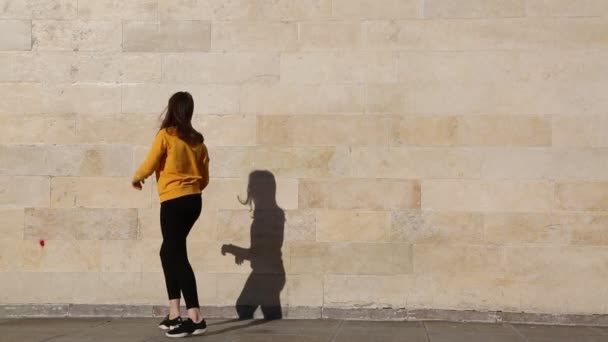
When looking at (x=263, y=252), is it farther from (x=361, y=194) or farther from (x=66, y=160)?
(x=66, y=160)

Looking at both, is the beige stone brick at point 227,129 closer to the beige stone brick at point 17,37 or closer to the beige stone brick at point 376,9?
the beige stone brick at point 376,9

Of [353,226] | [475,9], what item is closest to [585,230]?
[353,226]

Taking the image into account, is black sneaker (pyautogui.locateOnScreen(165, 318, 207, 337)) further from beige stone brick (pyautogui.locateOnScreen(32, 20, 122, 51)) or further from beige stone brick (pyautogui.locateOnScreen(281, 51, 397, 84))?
beige stone brick (pyautogui.locateOnScreen(32, 20, 122, 51))

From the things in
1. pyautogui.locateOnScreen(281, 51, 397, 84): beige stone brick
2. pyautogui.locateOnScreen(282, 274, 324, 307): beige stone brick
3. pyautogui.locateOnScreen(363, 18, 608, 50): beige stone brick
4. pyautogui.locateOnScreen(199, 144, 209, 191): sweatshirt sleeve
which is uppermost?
pyautogui.locateOnScreen(363, 18, 608, 50): beige stone brick

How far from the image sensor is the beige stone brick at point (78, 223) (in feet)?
23.2

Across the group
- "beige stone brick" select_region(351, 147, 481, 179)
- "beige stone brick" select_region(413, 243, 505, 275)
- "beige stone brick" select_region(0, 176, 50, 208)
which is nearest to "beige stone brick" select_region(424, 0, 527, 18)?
"beige stone brick" select_region(351, 147, 481, 179)

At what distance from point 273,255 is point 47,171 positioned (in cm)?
211

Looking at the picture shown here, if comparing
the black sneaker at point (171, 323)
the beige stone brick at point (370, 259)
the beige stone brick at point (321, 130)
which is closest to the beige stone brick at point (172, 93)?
the beige stone brick at point (321, 130)

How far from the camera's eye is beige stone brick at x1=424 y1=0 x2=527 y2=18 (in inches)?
271

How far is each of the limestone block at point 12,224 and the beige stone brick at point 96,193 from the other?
31 centimetres

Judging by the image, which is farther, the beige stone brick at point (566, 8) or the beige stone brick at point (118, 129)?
the beige stone brick at point (118, 129)

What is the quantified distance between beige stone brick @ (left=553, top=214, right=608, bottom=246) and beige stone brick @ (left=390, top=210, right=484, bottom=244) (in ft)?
2.28

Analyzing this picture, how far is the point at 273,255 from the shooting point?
6.97 metres

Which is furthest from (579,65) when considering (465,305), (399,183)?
(465,305)
